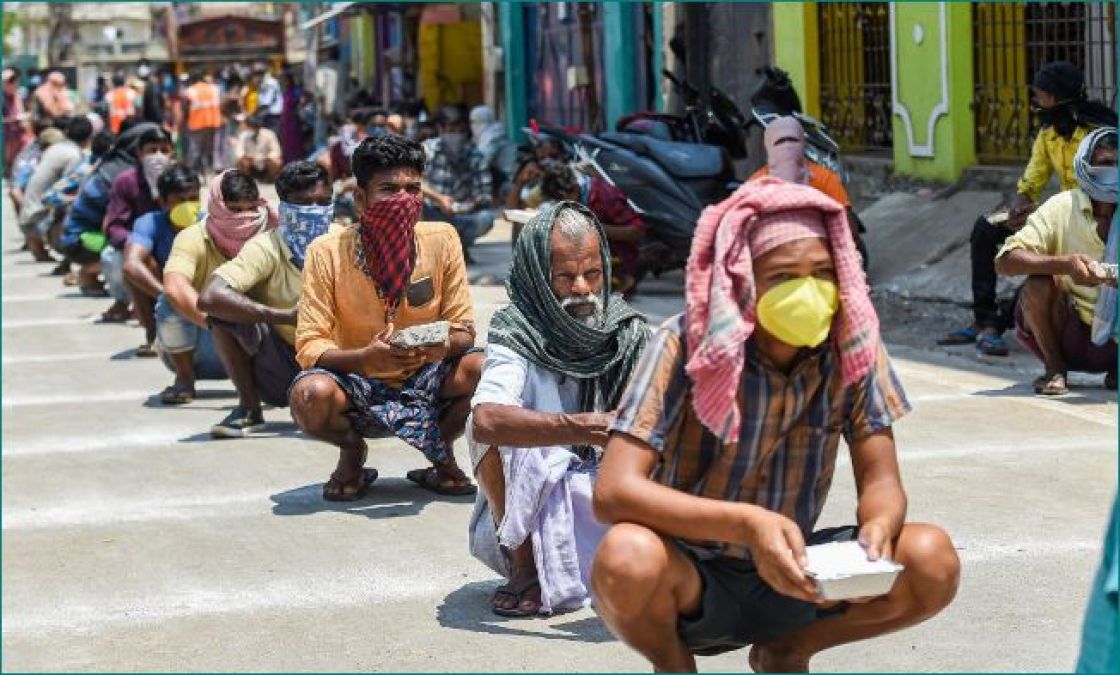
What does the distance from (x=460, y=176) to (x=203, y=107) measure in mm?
15598

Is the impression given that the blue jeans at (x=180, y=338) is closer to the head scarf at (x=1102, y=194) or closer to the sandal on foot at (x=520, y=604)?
the head scarf at (x=1102, y=194)

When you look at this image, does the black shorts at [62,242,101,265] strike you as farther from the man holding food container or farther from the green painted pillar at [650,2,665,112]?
the man holding food container

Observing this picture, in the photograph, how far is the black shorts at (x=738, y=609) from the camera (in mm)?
4520

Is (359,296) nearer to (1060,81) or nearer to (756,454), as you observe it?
(756,454)

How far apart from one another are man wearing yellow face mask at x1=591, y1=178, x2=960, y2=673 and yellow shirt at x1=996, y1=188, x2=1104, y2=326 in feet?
16.2

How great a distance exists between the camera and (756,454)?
449cm

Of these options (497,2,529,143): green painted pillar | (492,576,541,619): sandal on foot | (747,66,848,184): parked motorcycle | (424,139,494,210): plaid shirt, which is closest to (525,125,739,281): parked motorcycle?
(747,66,848,184): parked motorcycle

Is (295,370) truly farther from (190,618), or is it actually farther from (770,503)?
(770,503)

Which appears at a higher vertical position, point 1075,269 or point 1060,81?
point 1060,81

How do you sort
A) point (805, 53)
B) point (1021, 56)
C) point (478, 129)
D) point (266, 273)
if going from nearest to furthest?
point (266, 273) → point (1021, 56) → point (805, 53) → point (478, 129)

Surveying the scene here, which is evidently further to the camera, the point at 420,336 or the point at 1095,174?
the point at 1095,174

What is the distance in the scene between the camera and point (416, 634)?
5.94m

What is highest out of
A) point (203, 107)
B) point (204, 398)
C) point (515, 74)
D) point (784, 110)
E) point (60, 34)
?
point (60, 34)

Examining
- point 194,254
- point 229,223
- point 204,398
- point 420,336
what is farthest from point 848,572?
point 204,398
